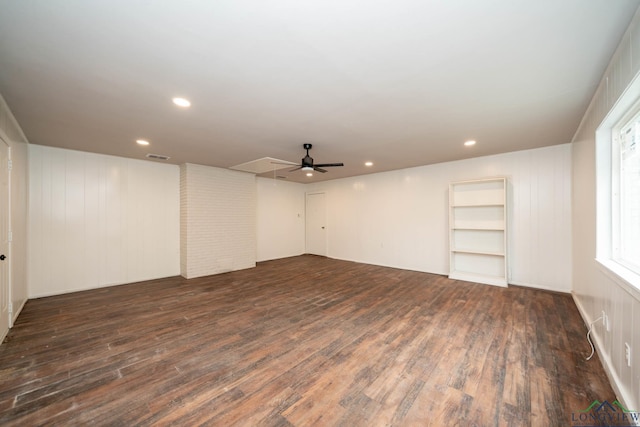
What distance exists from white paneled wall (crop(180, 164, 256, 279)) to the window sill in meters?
6.13

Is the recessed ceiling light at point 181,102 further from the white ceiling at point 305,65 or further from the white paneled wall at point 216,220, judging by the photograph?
the white paneled wall at point 216,220

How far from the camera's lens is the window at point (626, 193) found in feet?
6.18

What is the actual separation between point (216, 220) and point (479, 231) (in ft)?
19.4

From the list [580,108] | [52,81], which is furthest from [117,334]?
[580,108]

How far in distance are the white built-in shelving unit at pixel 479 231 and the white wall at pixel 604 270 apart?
1103 millimetres

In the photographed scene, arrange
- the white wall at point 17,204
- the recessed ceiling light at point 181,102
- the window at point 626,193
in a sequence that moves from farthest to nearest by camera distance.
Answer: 1. the white wall at point 17,204
2. the recessed ceiling light at point 181,102
3. the window at point 626,193

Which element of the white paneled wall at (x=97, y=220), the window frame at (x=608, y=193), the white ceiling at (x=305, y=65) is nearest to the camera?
the white ceiling at (x=305, y=65)

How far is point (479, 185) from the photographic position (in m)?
4.95

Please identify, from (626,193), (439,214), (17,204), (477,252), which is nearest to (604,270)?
(626,193)

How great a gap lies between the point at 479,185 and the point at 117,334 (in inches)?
253

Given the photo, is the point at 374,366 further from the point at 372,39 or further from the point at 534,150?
the point at 534,150

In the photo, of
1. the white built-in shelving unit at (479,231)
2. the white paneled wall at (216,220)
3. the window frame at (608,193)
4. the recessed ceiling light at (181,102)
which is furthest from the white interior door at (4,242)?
the white built-in shelving unit at (479,231)

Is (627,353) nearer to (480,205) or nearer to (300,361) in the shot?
(300,361)

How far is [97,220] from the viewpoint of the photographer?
15.0 ft
